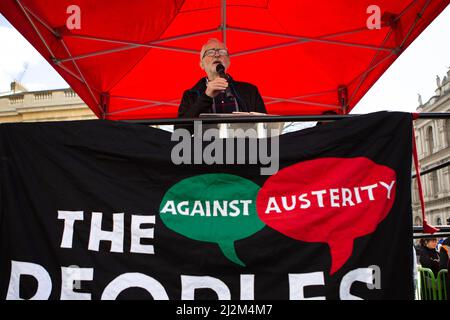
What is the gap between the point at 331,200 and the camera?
2.21m

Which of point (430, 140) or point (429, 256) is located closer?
point (429, 256)

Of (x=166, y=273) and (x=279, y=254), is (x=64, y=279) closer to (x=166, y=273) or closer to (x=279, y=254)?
(x=166, y=273)

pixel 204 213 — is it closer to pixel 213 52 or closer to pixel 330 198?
pixel 330 198

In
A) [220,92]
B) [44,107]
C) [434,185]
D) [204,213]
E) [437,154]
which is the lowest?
[204,213]

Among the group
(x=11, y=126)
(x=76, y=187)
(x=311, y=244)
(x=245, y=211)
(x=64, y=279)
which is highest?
(x=11, y=126)

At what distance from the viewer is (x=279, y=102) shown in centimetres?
661

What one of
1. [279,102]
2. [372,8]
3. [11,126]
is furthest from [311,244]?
[279,102]

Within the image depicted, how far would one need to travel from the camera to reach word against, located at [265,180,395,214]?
2.21m

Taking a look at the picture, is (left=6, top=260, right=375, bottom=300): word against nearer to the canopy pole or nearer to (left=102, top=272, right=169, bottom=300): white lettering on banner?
(left=102, top=272, right=169, bottom=300): white lettering on banner

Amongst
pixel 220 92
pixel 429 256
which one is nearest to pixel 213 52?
pixel 220 92

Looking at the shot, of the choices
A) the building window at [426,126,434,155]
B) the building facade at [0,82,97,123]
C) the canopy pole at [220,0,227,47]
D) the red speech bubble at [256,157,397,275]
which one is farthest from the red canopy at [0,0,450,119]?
the building window at [426,126,434,155]

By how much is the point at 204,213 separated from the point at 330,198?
70cm

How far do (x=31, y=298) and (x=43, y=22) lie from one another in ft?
10.2
